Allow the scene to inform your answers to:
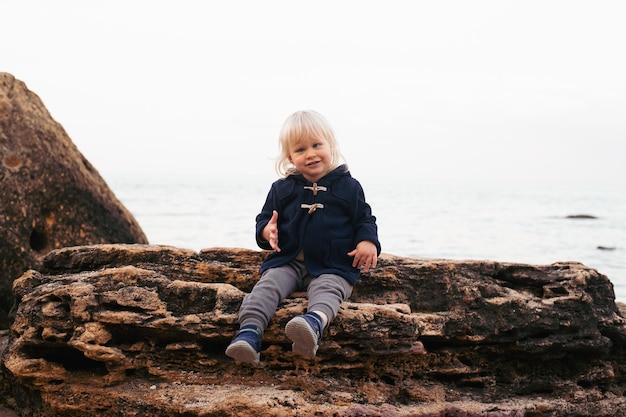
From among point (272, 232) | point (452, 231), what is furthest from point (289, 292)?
point (452, 231)

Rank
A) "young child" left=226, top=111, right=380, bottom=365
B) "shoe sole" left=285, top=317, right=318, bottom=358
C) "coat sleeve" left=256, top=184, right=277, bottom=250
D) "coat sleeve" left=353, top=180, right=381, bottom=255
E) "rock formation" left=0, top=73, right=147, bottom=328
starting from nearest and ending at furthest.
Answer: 1. "shoe sole" left=285, top=317, right=318, bottom=358
2. "young child" left=226, top=111, right=380, bottom=365
3. "coat sleeve" left=353, top=180, right=381, bottom=255
4. "coat sleeve" left=256, top=184, right=277, bottom=250
5. "rock formation" left=0, top=73, right=147, bottom=328

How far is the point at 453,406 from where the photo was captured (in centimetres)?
348

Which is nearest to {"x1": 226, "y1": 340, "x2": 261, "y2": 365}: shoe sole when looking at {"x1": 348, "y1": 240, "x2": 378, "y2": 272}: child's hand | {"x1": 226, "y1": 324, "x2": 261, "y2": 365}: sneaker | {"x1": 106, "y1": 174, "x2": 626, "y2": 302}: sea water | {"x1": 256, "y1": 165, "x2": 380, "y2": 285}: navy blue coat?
{"x1": 226, "y1": 324, "x2": 261, "y2": 365}: sneaker

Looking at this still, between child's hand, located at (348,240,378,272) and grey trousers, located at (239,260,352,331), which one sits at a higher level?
child's hand, located at (348,240,378,272)

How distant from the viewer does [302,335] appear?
3.19 meters

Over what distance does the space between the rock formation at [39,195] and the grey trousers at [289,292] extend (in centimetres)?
294

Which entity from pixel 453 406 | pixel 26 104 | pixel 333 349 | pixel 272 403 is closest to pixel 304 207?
pixel 333 349

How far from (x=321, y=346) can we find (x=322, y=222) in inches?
28.7

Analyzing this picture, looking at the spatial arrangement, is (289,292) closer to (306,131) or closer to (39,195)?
(306,131)

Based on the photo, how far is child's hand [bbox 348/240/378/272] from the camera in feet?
12.0

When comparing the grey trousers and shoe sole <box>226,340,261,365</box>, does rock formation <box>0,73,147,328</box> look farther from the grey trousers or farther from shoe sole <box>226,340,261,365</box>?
shoe sole <box>226,340,261,365</box>

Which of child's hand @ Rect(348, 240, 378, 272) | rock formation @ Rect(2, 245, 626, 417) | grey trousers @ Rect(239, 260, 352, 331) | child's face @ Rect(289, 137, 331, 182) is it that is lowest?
rock formation @ Rect(2, 245, 626, 417)

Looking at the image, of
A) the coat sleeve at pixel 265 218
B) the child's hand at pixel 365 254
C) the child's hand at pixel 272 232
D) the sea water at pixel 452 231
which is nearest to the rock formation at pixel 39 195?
the coat sleeve at pixel 265 218

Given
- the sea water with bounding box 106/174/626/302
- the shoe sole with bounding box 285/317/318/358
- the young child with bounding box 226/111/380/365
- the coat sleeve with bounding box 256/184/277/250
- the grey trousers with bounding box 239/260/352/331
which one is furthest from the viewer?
the sea water with bounding box 106/174/626/302
